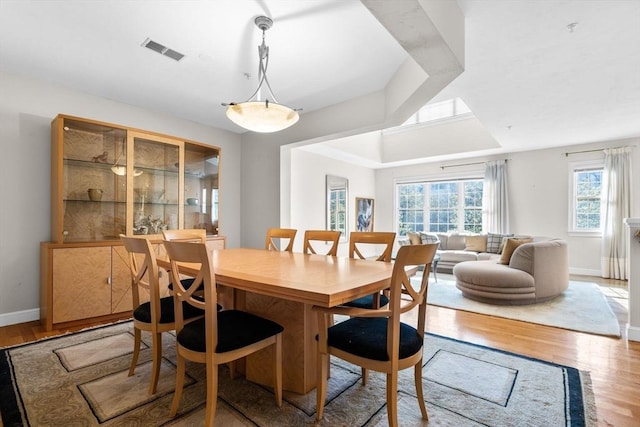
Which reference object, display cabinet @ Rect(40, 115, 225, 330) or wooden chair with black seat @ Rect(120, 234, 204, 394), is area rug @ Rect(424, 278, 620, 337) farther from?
display cabinet @ Rect(40, 115, 225, 330)

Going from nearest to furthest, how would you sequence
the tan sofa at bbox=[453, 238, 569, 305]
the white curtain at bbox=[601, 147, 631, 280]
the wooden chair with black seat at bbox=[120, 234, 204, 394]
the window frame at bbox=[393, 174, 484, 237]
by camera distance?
1. the wooden chair with black seat at bbox=[120, 234, 204, 394]
2. the tan sofa at bbox=[453, 238, 569, 305]
3. the white curtain at bbox=[601, 147, 631, 280]
4. the window frame at bbox=[393, 174, 484, 237]

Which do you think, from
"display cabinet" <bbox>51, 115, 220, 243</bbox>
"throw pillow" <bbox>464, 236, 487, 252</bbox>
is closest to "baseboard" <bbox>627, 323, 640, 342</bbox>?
"throw pillow" <bbox>464, 236, 487, 252</bbox>

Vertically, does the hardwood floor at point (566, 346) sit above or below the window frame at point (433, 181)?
below

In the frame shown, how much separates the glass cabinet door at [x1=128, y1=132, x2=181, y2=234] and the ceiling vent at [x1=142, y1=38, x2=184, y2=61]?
121 cm

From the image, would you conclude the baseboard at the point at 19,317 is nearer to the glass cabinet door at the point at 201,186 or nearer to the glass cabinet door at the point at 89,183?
the glass cabinet door at the point at 89,183

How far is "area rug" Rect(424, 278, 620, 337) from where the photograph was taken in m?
3.05

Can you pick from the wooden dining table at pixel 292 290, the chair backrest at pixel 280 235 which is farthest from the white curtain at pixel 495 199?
the wooden dining table at pixel 292 290

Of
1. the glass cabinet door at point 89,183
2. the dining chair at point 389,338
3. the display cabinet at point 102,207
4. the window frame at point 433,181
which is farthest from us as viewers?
the window frame at point 433,181

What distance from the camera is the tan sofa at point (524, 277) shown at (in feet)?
12.2

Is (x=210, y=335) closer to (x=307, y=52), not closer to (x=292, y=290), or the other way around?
(x=292, y=290)

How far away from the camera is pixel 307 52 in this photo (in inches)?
101

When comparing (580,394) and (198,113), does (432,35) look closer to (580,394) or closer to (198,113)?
(580,394)

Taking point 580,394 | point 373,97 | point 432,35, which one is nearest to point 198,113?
point 373,97

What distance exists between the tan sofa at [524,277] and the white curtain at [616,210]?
2.22m
